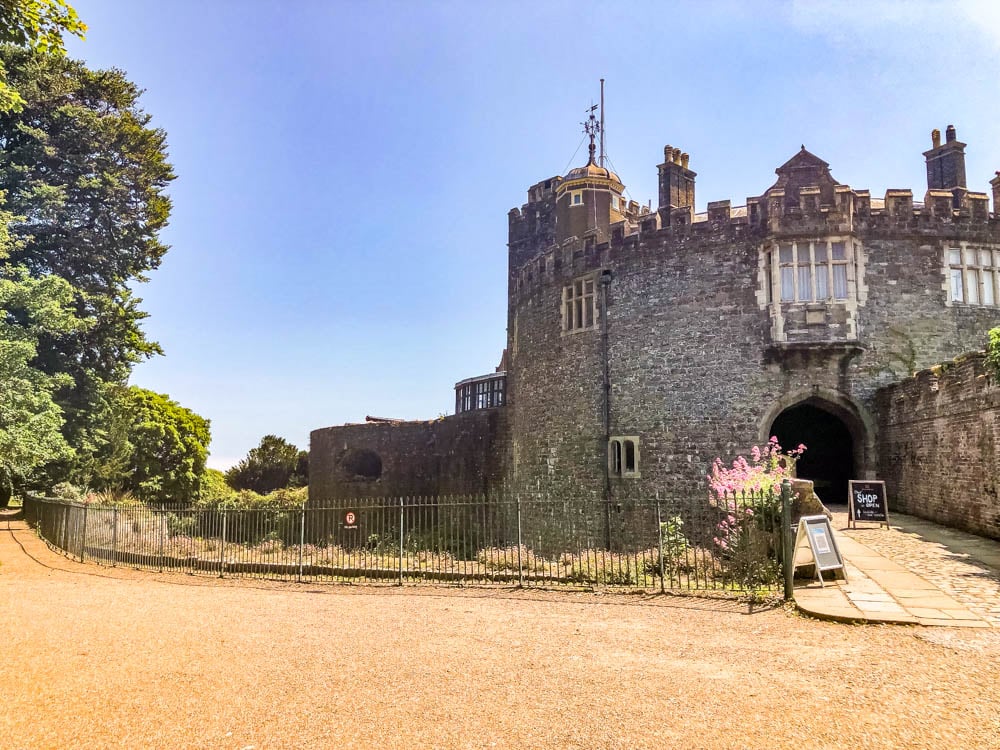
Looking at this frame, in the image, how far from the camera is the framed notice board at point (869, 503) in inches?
535

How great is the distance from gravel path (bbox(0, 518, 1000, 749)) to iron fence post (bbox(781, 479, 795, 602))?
73cm

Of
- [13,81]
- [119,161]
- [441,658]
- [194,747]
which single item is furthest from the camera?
[119,161]

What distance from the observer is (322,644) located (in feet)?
26.4

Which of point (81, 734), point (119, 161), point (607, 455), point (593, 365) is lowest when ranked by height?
point (81, 734)

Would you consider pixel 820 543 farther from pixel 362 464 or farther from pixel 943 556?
pixel 362 464

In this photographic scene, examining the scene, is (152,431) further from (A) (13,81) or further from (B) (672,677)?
(B) (672,677)

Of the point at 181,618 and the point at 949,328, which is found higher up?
the point at 949,328

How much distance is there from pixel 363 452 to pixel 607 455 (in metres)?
15.5

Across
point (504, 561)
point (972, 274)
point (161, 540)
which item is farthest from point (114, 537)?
point (972, 274)

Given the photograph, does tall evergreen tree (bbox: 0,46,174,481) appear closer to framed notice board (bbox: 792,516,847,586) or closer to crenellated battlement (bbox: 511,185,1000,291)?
crenellated battlement (bbox: 511,185,1000,291)

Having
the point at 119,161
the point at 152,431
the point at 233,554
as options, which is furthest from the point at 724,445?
the point at 152,431

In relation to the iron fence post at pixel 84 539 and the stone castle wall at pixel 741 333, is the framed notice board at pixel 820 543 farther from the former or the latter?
the iron fence post at pixel 84 539

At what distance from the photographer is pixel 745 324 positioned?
17656 millimetres

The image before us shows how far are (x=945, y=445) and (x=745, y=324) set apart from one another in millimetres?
5104
